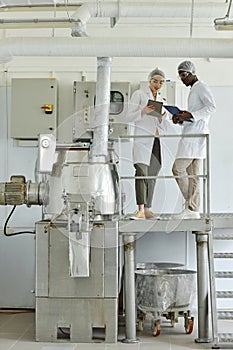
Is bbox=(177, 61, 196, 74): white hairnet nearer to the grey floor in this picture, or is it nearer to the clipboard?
the clipboard

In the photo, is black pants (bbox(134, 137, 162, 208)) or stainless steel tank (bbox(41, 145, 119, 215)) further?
black pants (bbox(134, 137, 162, 208))

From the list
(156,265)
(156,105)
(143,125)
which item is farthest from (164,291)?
(156,105)

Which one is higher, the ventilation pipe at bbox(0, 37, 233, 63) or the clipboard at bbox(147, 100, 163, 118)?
the ventilation pipe at bbox(0, 37, 233, 63)

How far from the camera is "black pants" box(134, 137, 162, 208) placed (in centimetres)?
539

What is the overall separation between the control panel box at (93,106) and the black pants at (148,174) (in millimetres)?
763

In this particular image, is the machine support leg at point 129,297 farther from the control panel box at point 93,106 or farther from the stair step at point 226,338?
the control panel box at point 93,106

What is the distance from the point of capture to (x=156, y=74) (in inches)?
215

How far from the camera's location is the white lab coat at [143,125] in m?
5.44

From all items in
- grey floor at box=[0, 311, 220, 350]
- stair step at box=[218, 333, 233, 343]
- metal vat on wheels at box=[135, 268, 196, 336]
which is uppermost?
metal vat on wheels at box=[135, 268, 196, 336]

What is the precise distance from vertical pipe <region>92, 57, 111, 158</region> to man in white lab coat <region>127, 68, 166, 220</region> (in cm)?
25

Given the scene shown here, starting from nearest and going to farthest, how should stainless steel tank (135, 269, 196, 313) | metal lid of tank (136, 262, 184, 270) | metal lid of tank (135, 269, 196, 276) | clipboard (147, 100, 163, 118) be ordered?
stainless steel tank (135, 269, 196, 313) → clipboard (147, 100, 163, 118) → metal lid of tank (135, 269, 196, 276) → metal lid of tank (136, 262, 184, 270)

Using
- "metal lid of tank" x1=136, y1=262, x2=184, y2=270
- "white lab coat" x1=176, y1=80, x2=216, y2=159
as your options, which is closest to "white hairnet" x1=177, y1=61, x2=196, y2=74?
"white lab coat" x1=176, y1=80, x2=216, y2=159

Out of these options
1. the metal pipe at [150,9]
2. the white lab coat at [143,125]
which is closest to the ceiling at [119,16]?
the metal pipe at [150,9]

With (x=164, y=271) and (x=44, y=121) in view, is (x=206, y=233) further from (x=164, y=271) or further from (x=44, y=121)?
(x=44, y=121)
